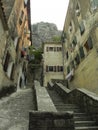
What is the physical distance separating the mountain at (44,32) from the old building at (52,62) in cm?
2145

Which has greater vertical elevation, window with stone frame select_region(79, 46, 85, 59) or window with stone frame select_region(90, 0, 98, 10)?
window with stone frame select_region(90, 0, 98, 10)

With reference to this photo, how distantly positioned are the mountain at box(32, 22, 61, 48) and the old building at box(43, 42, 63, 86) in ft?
70.4

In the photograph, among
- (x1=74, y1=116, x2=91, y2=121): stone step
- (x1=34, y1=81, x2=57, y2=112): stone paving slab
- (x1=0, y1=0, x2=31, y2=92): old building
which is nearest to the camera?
(x1=34, y1=81, x2=57, y2=112): stone paving slab

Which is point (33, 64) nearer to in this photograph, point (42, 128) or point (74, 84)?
point (74, 84)

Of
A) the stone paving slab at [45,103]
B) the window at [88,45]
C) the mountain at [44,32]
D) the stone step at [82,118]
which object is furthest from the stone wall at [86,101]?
the mountain at [44,32]

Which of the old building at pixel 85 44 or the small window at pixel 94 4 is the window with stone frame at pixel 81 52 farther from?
the small window at pixel 94 4

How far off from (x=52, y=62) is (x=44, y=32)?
27683 mm

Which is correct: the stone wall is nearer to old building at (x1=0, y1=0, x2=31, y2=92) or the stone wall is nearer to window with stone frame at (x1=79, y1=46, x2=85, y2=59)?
old building at (x1=0, y1=0, x2=31, y2=92)

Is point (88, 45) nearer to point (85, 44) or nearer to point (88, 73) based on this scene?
point (85, 44)

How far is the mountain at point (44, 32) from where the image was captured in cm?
5268

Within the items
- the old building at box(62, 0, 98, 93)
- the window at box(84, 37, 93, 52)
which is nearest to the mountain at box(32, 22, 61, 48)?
the old building at box(62, 0, 98, 93)

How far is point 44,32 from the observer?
55.1 m

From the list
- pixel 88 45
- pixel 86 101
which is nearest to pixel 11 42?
pixel 88 45

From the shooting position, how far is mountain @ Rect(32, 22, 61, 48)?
5268cm
